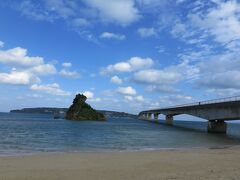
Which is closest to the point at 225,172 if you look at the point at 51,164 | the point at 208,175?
the point at 208,175

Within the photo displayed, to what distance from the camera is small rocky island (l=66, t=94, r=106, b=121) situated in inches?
6900

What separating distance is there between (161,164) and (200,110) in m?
66.9

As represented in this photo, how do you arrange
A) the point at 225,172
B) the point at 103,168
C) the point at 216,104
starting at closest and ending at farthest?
the point at 225,172 < the point at 103,168 < the point at 216,104

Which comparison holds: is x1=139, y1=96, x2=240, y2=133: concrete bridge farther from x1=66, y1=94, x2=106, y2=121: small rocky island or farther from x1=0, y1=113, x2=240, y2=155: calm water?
x1=66, y1=94, x2=106, y2=121: small rocky island

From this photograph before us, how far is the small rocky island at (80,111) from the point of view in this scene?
175250 millimetres

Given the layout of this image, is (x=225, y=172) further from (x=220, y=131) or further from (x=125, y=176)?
(x=220, y=131)

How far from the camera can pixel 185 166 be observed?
20781 millimetres

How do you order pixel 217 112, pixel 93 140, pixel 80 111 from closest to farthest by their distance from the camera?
pixel 93 140 → pixel 217 112 → pixel 80 111

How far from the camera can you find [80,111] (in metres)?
177

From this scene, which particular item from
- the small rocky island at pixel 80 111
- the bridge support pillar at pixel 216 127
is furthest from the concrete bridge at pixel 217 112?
the small rocky island at pixel 80 111

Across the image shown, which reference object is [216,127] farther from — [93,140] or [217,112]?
[93,140]

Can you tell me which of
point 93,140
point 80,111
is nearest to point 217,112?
point 93,140

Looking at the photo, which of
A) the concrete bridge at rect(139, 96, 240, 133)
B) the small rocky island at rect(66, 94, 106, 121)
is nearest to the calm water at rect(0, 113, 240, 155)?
the concrete bridge at rect(139, 96, 240, 133)

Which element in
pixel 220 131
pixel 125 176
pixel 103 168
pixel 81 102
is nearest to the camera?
pixel 125 176
